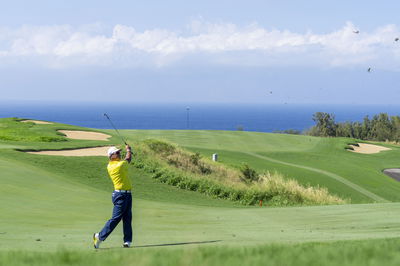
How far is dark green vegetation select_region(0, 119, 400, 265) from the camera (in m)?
8.56

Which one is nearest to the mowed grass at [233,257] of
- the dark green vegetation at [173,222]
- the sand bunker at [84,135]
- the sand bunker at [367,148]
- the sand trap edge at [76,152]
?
the dark green vegetation at [173,222]

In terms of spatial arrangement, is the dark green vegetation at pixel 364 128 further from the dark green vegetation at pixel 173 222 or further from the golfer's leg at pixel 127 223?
the golfer's leg at pixel 127 223

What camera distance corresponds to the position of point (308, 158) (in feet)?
158

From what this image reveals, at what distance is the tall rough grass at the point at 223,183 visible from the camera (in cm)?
2744

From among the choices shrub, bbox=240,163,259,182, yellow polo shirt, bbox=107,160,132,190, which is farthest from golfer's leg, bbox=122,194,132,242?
shrub, bbox=240,163,259,182

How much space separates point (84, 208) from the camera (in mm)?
18188

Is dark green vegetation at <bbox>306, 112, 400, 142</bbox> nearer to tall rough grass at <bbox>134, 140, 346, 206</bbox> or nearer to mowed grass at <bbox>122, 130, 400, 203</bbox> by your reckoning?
mowed grass at <bbox>122, 130, 400, 203</bbox>

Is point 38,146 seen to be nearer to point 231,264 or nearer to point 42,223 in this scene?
point 42,223

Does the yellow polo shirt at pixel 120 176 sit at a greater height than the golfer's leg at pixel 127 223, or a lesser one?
greater

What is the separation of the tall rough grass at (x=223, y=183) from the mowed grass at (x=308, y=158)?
3978mm

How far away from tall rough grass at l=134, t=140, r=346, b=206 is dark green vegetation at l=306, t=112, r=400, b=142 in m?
90.2

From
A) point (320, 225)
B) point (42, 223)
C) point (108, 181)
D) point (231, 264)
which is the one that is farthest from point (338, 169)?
point (231, 264)

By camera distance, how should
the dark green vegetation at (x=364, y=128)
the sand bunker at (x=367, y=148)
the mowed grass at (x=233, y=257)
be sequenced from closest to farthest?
the mowed grass at (x=233, y=257), the sand bunker at (x=367, y=148), the dark green vegetation at (x=364, y=128)

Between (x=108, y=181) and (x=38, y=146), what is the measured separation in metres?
8.27
